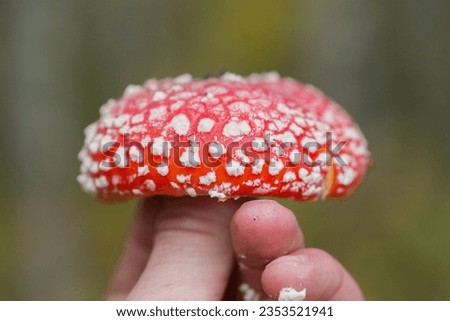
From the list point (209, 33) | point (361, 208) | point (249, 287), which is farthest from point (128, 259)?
point (209, 33)

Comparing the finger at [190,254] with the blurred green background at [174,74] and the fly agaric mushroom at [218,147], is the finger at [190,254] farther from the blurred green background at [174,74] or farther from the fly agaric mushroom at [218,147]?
the blurred green background at [174,74]

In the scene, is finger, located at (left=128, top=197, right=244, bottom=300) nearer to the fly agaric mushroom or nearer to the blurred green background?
the fly agaric mushroom

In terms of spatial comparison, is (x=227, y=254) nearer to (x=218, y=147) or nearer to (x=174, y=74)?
(x=218, y=147)

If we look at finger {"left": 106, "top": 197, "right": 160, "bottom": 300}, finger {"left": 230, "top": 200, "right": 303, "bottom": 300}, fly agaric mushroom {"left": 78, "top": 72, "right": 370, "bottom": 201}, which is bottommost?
finger {"left": 106, "top": 197, "right": 160, "bottom": 300}

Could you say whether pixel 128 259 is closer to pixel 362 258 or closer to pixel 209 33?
pixel 362 258

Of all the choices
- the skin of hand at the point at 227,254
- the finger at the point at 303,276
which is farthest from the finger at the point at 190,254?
the finger at the point at 303,276

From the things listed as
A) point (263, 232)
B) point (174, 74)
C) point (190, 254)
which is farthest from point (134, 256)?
point (174, 74)

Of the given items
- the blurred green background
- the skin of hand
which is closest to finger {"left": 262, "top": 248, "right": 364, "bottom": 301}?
the skin of hand
